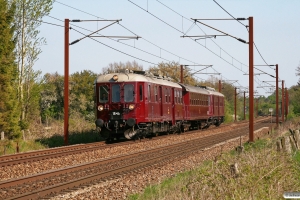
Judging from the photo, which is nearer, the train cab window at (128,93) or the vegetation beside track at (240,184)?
the vegetation beside track at (240,184)

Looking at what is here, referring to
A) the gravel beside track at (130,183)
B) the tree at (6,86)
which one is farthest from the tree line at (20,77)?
the gravel beside track at (130,183)

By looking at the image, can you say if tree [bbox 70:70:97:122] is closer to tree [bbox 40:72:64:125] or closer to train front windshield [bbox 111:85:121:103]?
tree [bbox 40:72:64:125]

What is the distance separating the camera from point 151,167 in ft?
52.1

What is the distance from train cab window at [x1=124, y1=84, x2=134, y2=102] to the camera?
2583 cm

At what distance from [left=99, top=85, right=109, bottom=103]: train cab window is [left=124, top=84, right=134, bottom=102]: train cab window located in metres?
0.89

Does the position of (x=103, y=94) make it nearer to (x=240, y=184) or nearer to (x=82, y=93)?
(x=240, y=184)

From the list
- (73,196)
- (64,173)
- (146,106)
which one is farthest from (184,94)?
(73,196)

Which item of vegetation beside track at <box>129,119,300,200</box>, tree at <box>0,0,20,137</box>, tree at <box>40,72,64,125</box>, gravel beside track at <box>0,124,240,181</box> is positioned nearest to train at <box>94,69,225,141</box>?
gravel beside track at <box>0,124,240,181</box>

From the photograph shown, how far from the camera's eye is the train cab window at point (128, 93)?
84.7ft

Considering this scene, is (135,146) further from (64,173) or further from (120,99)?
(64,173)

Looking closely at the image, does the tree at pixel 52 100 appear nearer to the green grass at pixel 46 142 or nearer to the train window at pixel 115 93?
the green grass at pixel 46 142

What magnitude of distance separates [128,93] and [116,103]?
2.37 feet

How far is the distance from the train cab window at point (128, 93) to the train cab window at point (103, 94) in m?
0.89

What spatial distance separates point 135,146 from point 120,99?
10.2ft
